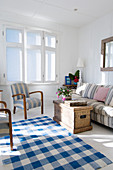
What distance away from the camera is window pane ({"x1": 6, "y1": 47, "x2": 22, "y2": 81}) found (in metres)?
3.75

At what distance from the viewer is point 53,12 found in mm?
3559

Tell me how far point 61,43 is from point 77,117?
281cm

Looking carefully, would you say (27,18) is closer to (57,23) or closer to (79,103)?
(57,23)

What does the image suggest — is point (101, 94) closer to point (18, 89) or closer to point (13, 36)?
point (18, 89)

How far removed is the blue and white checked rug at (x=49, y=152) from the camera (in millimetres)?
1585

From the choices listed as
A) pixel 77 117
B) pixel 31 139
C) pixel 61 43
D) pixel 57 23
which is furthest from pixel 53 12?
pixel 31 139

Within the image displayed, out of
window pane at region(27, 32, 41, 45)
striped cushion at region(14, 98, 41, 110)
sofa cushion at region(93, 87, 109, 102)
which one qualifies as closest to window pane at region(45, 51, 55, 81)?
window pane at region(27, 32, 41, 45)

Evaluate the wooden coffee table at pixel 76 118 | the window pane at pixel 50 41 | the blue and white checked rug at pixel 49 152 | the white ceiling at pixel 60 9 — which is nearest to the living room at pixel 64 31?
the white ceiling at pixel 60 9

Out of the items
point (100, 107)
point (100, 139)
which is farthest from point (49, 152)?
point (100, 107)

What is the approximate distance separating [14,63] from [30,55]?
0.53 meters

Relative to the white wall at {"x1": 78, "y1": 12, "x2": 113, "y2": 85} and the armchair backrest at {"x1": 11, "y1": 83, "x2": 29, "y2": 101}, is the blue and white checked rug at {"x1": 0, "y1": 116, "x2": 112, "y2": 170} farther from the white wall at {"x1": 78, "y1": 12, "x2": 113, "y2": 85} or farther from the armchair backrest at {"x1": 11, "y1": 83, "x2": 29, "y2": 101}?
the white wall at {"x1": 78, "y1": 12, "x2": 113, "y2": 85}

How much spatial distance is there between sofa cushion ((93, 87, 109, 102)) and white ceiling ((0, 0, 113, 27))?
6.37ft

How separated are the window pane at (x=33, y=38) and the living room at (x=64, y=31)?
15 cm

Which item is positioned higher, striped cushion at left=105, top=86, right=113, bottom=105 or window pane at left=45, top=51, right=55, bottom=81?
window pane at left=45, top=51, right=55, bottom=81
